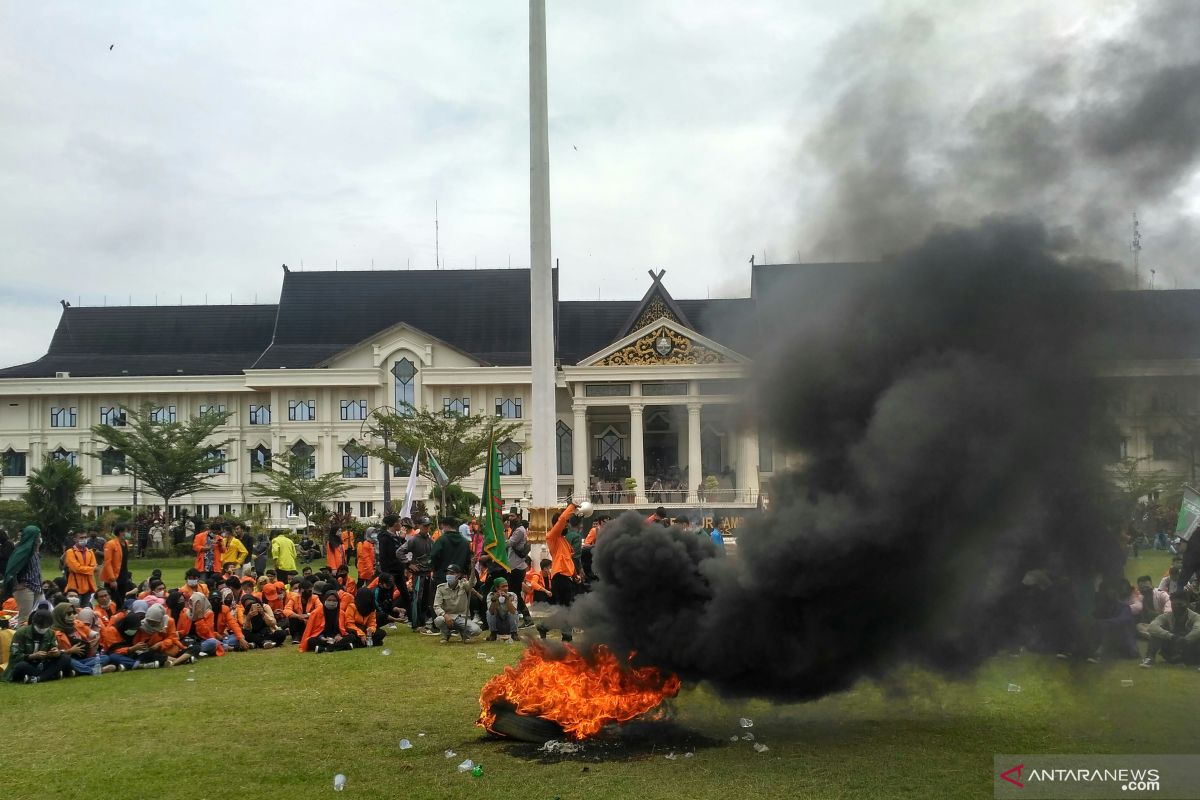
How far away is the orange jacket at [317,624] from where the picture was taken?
58.5 feet

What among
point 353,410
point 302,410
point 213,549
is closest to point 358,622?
point 213,549

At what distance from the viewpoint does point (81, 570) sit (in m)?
19.1

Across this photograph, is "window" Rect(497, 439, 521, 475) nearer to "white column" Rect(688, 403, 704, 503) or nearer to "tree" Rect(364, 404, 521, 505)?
"tree" Rect(364, 404, 521, 505)

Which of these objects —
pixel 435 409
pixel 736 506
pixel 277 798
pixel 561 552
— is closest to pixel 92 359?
pixel 435 409

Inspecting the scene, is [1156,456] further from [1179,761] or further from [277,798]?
[277,798]

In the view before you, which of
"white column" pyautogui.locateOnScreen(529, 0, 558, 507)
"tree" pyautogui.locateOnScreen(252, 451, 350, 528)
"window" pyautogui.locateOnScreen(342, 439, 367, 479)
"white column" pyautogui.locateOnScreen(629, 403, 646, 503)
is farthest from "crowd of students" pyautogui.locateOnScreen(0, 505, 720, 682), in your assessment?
"window" pyautogui.locateOnScreen(342, 439, 367, 479)

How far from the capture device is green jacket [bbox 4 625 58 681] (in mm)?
15516

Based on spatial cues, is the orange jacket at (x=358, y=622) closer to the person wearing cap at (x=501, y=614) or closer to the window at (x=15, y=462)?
the person wearing cap at (x=501, y=614)

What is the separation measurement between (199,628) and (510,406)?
147 ft

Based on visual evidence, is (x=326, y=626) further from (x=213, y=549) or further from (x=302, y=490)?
(x=302, y=490)

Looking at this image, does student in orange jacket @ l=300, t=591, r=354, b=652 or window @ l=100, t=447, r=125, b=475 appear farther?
window @ l=100, t=447, r=125, b=475

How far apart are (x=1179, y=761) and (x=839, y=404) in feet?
13.4

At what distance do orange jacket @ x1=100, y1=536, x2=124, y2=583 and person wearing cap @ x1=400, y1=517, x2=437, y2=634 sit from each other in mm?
5331

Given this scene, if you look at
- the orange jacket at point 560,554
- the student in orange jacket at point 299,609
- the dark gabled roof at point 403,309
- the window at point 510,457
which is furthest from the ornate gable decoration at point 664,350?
A: the student in orange jacket at point 299,609
